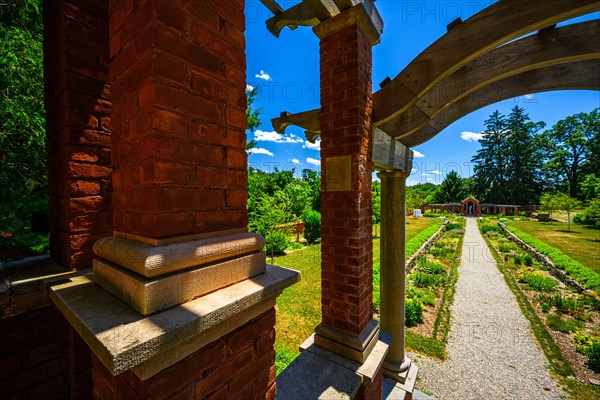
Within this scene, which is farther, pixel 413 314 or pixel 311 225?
pixel 311 225

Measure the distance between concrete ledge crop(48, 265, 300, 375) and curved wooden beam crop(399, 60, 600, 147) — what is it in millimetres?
3475

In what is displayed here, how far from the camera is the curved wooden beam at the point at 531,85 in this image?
2270mm

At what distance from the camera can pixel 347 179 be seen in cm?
249

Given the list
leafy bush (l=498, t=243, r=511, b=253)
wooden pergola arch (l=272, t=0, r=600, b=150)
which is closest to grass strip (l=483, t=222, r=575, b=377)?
leafy bush (l=498, t=243, r=511, b=253)

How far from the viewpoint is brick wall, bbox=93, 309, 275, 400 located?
0.87 meters

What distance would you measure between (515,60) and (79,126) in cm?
357

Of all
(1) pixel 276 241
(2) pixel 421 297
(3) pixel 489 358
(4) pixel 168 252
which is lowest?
(3) pixel 489 358

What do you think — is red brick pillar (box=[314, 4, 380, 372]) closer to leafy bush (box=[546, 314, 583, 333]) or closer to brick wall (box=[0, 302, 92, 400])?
brick wall (box=[0, 302, 92, 400])

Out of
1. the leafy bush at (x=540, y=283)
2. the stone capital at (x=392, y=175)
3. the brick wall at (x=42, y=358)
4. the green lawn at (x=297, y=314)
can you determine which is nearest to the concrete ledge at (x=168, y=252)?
the brick wall at (x=42, y=358)

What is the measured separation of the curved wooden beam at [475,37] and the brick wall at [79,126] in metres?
2.52

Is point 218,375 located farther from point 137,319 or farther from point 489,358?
point 489,358

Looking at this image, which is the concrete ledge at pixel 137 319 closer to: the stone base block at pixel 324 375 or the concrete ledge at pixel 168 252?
the concrete ledge at pixel 168 252

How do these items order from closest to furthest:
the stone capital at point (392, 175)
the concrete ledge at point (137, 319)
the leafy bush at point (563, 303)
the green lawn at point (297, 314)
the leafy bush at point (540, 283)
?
the concrete ledge at point (137, 319) → the stone capital at point (392, 175) → the green lawn at point (297, 314) → the leafy bush at point (563, 303) → the leafy bush at point (540, 283)

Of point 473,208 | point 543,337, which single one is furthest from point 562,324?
point 473,208
